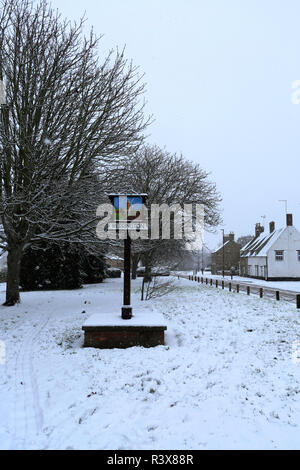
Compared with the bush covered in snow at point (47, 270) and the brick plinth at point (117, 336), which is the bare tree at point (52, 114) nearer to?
the brick plinth at point (117, 336)

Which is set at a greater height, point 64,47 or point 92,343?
point 64,47

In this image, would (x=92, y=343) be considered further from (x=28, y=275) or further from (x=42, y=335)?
(x=28, y=275)

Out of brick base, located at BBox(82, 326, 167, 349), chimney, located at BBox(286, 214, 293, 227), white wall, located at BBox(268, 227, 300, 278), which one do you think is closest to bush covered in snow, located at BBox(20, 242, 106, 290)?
brick base, located at BBox(82, 326, 167, 349)

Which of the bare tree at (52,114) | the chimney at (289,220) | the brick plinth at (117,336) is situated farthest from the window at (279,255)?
the brick plinth at (117,336)

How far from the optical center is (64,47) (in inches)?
428

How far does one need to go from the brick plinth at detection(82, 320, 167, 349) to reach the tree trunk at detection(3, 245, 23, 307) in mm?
7053

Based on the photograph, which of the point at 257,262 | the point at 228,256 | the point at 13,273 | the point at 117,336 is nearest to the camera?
the point at 117,336

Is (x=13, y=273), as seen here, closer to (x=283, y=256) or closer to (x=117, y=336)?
(x=117, y=336)

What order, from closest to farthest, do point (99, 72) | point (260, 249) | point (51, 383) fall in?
point (51, 383) < point (99, 72) < point (260, 249)

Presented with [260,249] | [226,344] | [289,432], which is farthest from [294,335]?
[260,249]

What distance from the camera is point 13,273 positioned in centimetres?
1285

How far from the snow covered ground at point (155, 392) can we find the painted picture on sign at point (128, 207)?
10.9 ft

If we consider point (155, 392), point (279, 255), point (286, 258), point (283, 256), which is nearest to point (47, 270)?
point (155, 392)
